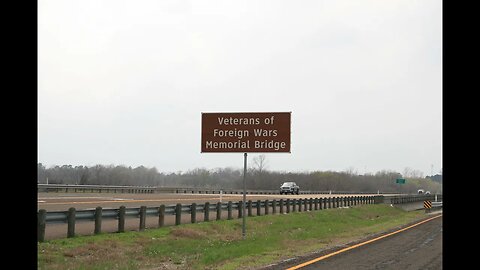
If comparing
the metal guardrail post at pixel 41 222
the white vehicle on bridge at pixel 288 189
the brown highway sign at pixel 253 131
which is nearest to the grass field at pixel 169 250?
the metal guardrail post at pixel 41 222

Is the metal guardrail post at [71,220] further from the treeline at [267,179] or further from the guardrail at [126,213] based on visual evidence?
the treeline at [267,179]

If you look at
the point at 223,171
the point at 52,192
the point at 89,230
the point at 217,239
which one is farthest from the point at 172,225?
the point at 223,171

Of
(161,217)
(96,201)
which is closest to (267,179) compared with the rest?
(96,201)

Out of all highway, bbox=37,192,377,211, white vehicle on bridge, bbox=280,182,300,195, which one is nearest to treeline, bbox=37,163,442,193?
white vehicle on bridge, bbox=280,182,300,195

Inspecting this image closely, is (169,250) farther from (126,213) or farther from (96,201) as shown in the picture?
(96,201)

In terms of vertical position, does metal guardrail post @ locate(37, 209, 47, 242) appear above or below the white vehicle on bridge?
above

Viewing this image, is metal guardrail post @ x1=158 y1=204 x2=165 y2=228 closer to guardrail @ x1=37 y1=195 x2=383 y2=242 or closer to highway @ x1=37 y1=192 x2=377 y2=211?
guardrail @ x1=37 y1=195 x2=383 y2=242

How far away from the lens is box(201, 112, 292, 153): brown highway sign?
808 inches

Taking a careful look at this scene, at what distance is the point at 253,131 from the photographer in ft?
67.6

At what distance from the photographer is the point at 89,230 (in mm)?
18859

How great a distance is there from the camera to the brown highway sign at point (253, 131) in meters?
20.5
